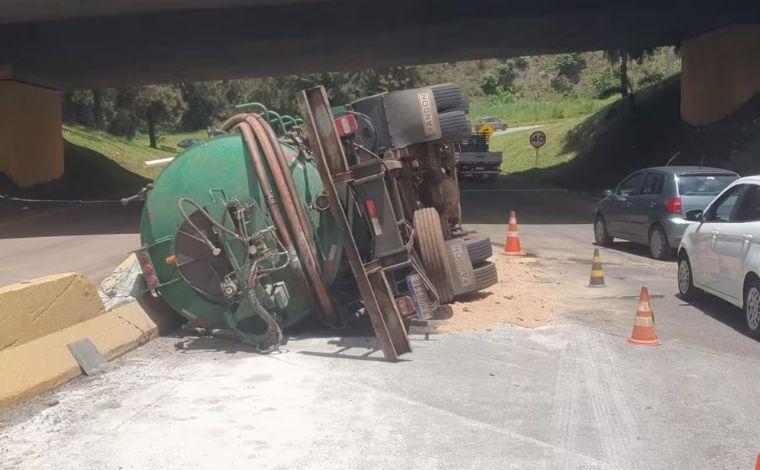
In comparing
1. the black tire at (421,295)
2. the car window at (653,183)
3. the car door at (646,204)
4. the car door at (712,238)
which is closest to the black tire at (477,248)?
the black tire at (421,295)

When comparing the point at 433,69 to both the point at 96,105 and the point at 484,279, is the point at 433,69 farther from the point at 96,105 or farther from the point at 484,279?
the point at 484,279

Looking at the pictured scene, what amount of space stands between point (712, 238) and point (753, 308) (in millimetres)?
1491

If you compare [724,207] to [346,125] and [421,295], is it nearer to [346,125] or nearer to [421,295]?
[421,295]

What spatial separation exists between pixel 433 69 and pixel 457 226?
46640 mm

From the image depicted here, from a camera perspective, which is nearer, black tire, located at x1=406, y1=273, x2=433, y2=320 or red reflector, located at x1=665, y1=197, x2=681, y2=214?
black tire, located at x1=406, y1=273, x2=433, y2=320

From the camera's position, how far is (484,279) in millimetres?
10977

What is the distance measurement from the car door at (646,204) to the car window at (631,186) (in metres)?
0.20

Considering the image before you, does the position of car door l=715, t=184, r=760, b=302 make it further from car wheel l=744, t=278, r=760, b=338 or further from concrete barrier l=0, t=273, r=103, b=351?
concrete barrier l=0, t=273, r=103, b=351

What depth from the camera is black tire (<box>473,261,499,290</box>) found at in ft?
35.8

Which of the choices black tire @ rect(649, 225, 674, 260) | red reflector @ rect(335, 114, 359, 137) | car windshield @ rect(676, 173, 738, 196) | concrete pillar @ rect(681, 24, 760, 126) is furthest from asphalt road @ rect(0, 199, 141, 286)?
concrete pillar @ rect(681, 24, 760, 126)

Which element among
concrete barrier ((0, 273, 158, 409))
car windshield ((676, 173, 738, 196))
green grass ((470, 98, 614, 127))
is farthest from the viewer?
green grass ((470, 98, 614, 127))

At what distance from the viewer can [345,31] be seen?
27.8 m

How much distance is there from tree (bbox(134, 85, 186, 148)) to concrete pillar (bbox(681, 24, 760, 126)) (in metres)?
34.4

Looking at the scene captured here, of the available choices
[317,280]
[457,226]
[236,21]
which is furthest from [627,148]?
[317,280]
